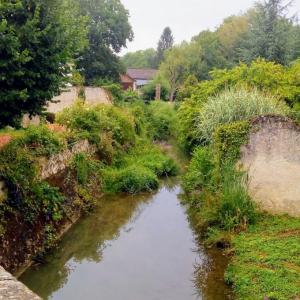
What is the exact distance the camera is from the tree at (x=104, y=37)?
39656 millimetres

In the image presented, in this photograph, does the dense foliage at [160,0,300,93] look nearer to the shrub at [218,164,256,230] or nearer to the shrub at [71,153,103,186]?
the shrub at [71,153,103,186]

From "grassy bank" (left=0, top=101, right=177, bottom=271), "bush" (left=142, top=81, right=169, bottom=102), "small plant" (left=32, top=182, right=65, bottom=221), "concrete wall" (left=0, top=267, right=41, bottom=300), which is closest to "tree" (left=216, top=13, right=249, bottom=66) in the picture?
"bush" (left=142, top=81, right=169, bottom=102)

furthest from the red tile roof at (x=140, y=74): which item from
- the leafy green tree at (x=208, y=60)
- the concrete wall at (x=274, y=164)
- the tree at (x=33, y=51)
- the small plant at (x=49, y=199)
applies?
the tree at (x=33, y=51)

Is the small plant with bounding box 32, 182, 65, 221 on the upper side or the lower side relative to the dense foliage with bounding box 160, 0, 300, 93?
lower

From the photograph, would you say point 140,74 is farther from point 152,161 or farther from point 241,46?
point 152,161

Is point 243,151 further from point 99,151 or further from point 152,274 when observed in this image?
point 99,151

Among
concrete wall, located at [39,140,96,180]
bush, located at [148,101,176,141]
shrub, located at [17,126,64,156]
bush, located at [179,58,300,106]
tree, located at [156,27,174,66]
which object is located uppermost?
tree, located at [156,27,174,66]

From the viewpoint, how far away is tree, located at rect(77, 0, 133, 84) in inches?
1561

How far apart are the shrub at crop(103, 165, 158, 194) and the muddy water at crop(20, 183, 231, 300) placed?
7.66 feet

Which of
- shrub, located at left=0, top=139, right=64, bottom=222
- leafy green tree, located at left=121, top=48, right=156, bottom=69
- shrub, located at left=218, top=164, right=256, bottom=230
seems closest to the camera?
shrub, located at left=0, top=139, right=64, bottom=222

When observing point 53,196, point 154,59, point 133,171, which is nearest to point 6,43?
point 53,196

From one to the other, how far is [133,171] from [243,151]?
669 cm

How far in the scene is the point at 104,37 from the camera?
41.8 m

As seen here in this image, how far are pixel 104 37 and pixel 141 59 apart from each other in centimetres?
5968
